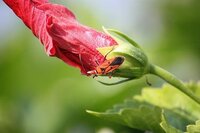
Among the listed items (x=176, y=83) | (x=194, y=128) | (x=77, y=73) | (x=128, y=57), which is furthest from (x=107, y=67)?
(x=77, y=73)

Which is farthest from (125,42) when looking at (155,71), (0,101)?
(0,101)

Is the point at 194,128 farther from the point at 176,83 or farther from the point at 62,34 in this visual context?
the point at 62,34

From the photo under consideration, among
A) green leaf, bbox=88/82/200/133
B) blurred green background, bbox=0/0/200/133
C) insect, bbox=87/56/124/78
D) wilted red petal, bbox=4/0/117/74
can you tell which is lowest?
blurred green background, bbox=0/0/200/133

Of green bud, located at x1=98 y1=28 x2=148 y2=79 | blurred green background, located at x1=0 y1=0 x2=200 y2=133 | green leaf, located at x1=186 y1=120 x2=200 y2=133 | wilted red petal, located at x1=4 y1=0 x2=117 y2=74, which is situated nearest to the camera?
green leaf, located at x1=186 y1=120 x2=200 y2=133

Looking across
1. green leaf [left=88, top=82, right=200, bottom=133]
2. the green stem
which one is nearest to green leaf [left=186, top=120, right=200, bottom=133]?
green leaf [left=88, top=82, right=200, bottom=133]

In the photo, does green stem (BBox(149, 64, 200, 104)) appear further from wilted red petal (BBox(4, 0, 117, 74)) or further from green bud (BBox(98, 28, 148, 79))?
wilted red petal (BBox(4, 0, 117, 74))

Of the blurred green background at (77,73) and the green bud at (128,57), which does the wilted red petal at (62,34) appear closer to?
the green bud at (128,57)

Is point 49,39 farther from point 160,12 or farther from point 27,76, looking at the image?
point 160,12

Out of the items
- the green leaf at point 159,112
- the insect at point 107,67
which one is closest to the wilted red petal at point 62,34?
the insect at point 107,67
